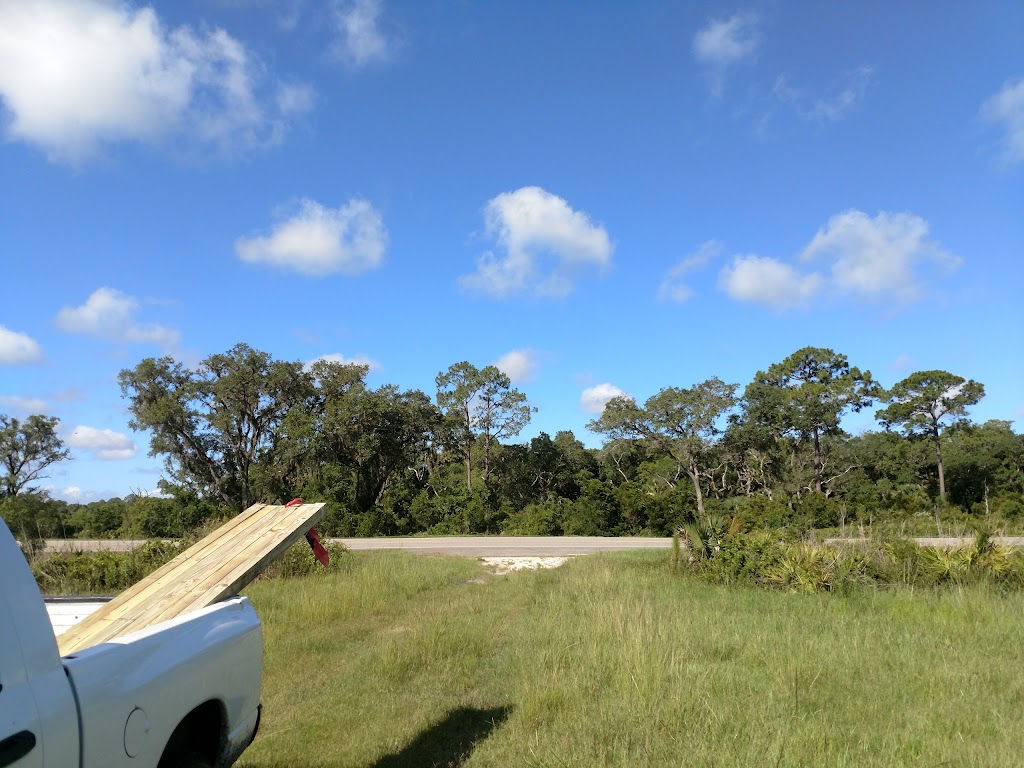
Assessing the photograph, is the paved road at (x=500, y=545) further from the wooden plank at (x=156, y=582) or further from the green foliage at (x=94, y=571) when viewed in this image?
the wooden plank at (x=156, y=582)

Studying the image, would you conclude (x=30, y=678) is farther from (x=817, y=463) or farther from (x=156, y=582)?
(x=817, y=463)

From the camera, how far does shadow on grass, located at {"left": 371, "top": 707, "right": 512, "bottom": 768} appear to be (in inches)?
193

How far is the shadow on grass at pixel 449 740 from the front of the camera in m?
4.89

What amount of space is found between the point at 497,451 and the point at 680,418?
12164 mm

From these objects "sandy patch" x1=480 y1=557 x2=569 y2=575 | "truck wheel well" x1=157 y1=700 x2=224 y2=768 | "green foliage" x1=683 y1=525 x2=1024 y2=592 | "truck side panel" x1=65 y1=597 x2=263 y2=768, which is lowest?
"sandy patch" x1=480 y1=557 x2=569 y2=575

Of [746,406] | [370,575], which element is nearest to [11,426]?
[370,575]

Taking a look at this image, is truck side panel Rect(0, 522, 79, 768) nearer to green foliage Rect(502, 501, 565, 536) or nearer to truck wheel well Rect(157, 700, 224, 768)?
truck wheel well Rect(157, 700, 224, 768)

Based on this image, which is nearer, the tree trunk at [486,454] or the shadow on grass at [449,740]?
the shadow on grass at [449,740]

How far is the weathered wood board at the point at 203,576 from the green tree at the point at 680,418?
36.4 metres

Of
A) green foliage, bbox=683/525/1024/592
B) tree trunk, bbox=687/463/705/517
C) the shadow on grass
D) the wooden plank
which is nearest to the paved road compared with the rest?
green foliage, bbox=683/525/1024/592

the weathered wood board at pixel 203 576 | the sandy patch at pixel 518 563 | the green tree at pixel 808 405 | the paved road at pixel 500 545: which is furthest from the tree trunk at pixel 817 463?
the weathered wood board at pixel 203 576

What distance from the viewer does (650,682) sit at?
5.93 meters

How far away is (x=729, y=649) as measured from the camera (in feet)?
24.3

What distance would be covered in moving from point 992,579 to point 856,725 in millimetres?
8629
